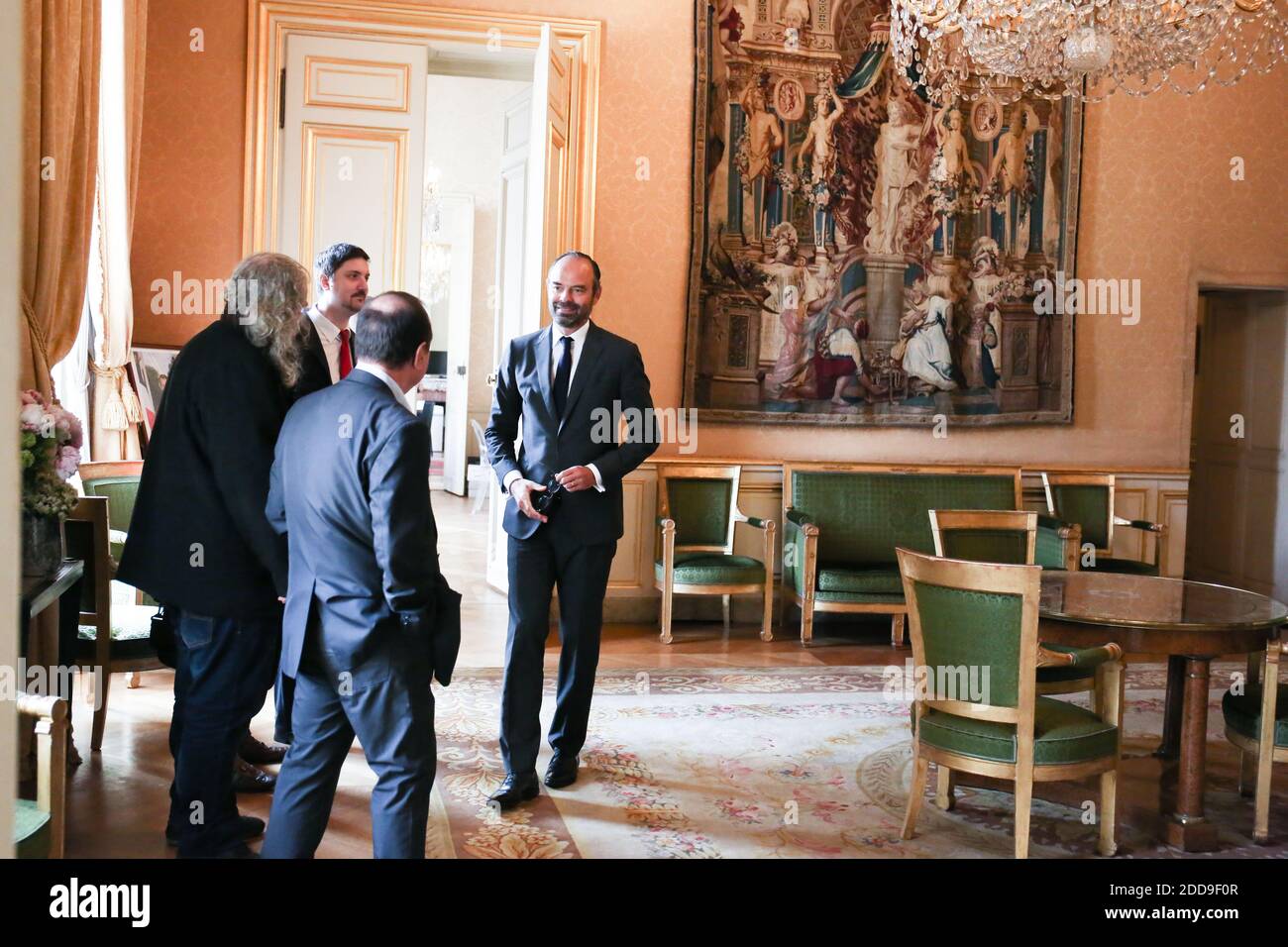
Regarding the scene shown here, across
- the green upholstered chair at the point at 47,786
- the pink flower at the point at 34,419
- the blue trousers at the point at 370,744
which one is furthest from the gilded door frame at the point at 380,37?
the green upholstered chair at the point at 47,786

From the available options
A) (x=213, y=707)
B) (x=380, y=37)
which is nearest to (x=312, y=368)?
(x=213, y=707)

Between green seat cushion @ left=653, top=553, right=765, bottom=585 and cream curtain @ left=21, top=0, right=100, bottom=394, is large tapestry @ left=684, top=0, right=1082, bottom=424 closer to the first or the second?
green seat cushion @ left=653, top=553, right=765, bottom=585

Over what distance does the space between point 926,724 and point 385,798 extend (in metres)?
1.75

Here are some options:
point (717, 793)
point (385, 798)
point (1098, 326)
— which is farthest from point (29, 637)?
point (1098, 326)

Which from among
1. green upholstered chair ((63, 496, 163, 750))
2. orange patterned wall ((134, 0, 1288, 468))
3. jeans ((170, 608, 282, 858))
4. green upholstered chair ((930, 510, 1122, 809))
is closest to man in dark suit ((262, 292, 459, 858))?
jeans ((170, 608, 282, 858))

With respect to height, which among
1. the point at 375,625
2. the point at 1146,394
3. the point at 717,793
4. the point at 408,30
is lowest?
the point at 717,793

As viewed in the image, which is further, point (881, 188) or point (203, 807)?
point (881, 188)

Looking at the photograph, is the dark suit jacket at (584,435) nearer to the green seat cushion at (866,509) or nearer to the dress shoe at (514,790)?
the dress shoe at (514,790)

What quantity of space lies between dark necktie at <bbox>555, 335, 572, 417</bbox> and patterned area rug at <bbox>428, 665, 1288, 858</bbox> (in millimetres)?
1334

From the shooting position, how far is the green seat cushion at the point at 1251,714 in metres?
3.73

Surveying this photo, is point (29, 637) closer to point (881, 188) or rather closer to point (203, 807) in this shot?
point (203, 807)

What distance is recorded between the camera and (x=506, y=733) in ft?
12.8

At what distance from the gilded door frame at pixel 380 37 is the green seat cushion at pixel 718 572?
1998 mm
